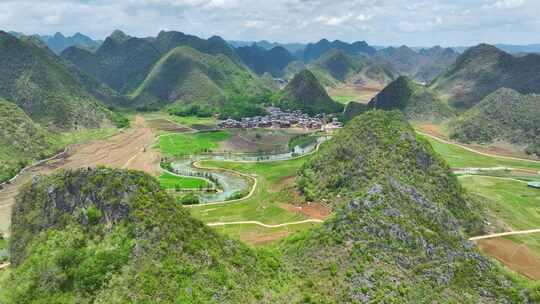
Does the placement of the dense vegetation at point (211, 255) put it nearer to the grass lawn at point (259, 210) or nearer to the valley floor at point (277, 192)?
the valley floor at point (277, 192)

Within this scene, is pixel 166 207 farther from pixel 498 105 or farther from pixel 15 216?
pixel 498 105

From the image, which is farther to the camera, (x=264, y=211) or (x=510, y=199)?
(x=510, y=199)

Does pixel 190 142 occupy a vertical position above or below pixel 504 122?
below

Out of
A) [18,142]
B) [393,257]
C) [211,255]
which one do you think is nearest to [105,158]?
[18,142]

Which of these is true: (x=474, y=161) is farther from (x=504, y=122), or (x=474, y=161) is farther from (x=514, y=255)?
(x=514, y=255)

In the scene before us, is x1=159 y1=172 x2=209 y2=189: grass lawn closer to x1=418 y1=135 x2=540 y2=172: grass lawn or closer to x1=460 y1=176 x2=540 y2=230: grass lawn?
x1=460 y1=176 x2=540 y2=230: grass lawn

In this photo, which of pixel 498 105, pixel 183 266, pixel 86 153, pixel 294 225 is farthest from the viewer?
pixel 498 105

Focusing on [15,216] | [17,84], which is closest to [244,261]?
[15,216]
